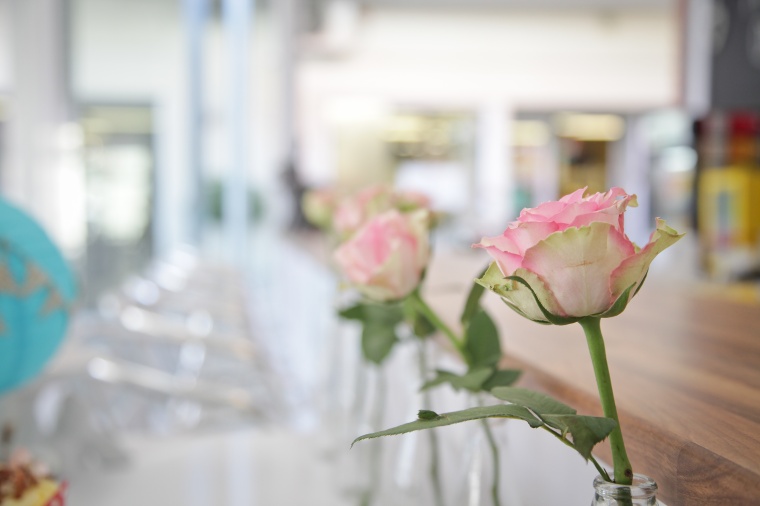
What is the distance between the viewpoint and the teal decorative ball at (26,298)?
0.99 m

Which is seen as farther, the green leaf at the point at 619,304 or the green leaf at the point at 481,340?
the green leaf at the point at 481,340

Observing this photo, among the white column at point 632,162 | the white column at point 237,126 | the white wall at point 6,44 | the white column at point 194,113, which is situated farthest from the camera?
the white column at point 632,162

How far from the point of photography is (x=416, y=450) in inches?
32.6

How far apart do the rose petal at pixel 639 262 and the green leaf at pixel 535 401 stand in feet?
0.22

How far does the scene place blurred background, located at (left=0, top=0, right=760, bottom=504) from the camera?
359 centimetres

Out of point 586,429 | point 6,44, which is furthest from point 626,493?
point 6,44

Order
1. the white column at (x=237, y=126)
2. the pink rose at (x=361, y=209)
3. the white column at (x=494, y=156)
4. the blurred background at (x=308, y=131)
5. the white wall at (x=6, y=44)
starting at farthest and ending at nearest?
the white column at (x=494, y=156) < the white column at (x=237, y=126) < the white wall at (x=6, y=44) < the blurred background at (x=308, y=131) < the pink rose at (x=361, y=209)

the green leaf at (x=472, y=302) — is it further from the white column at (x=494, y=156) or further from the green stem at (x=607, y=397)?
the white column at (x=494, y=156)

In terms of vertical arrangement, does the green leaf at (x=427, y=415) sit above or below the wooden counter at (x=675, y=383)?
above

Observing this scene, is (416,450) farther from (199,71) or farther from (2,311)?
(199,71)

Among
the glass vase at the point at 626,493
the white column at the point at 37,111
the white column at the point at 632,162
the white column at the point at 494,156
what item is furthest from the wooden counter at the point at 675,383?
the white column at the point at 632,162

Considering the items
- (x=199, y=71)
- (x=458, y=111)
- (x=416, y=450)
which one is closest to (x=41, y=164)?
(x=199, y=71)

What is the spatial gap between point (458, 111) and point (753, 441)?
9134mm

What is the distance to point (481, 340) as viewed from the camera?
0.70 m
